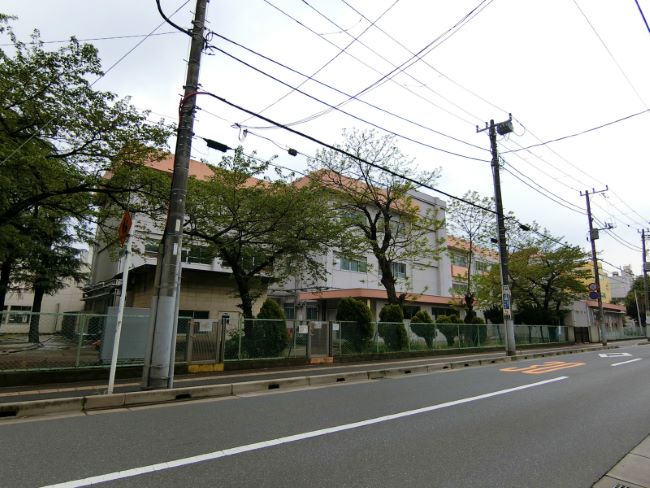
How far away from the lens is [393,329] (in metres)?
20.9

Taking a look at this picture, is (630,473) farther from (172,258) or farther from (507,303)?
(507,303)

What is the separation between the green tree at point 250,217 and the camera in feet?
54.9

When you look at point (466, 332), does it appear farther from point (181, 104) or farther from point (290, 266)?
point (181, 104)

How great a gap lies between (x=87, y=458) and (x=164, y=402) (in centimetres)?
381

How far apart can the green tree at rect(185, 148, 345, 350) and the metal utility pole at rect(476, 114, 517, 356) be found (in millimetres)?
8451

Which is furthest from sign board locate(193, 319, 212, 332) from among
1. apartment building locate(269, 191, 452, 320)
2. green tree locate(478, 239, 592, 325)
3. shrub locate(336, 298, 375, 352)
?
green tree locate(478, 239, 592, 325)

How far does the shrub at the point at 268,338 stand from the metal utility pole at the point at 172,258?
549cm

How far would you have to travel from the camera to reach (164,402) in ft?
28.2

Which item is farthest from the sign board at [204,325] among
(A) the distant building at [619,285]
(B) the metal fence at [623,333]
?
(A) the distant building at [619,285]

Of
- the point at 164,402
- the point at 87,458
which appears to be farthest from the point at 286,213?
the point at 87,458

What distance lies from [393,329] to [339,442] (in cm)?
1573

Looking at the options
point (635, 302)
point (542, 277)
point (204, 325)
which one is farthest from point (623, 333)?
point (204, 325)

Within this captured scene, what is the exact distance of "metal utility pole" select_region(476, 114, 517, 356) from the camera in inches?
806

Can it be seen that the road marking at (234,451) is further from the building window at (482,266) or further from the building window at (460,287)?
the building window at (482,266)
